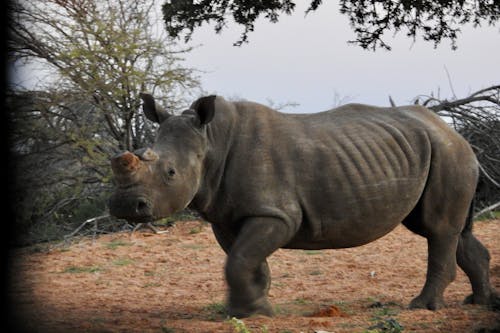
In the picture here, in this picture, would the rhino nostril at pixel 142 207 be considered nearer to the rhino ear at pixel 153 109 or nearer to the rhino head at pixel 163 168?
the rhino head at pixel 163 168

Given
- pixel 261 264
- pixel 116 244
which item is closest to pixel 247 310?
pixel 261 264

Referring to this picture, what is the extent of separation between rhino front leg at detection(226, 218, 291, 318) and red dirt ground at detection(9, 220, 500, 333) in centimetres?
13

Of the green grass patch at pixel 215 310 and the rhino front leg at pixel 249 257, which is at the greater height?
the rhino front leg at pixel 249 257

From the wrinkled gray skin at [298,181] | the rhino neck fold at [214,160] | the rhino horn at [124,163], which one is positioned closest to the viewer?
the rhino horn at [124,163]

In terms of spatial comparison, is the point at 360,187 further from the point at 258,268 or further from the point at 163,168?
the point at 163,168


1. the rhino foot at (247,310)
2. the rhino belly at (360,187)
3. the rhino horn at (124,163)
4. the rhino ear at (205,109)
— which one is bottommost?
the rhino foot at (247,310)

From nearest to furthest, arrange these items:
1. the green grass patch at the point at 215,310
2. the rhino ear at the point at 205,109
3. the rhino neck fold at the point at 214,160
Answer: the rhino ear at the point at 205,109, the rhino neck fold at the point at 214,160, the green grass patch at the point at 215,310

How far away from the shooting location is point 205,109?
4496mm

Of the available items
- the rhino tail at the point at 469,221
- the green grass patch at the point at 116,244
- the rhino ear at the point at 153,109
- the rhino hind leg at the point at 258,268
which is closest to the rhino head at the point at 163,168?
the rhino ear at the point at 153,109

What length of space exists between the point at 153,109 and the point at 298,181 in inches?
39.6

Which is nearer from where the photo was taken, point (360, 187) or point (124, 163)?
point (124, 163)

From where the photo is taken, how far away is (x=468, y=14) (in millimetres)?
5508

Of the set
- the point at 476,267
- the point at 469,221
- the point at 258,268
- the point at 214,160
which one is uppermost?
the point at 214,160

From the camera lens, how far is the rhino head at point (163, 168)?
3.98 m
